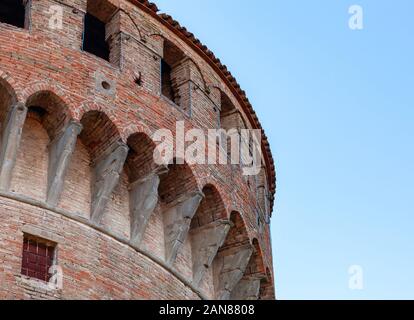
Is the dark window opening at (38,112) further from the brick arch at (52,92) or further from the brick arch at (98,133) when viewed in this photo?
the brick arch at (98,133)

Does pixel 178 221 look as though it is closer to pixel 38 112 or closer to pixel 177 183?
pixel 177 183

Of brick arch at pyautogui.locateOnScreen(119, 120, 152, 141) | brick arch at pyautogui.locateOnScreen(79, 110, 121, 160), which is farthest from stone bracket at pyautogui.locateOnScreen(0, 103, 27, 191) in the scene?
brick arch at pyautogui.locateOnScreen(119, 120, 152, 141)

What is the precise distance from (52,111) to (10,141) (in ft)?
3.23

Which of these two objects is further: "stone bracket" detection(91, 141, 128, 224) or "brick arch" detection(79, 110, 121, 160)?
"brick arch" detection(79, 110, 121, 160)

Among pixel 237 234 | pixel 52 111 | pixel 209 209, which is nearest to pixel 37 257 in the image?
pixel 52 111

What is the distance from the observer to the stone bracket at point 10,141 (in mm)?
17844

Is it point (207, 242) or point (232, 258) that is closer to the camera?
point (207, 242)

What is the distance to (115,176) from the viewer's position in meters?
18.7

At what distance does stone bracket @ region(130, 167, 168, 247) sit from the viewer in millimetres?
18875

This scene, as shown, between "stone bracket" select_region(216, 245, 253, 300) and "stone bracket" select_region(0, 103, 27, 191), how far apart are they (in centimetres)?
404

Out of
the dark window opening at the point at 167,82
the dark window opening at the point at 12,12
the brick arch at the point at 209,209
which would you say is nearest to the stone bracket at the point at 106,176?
the brick arch at the point at 209,209

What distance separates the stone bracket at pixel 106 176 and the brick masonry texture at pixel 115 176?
2 centimetres

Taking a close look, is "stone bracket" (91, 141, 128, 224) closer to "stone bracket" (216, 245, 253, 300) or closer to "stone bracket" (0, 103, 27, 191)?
"stone bracket" (0, 103, 27, 191)
